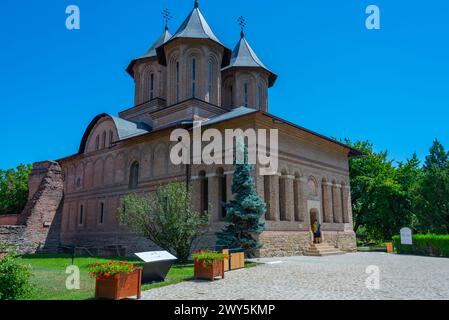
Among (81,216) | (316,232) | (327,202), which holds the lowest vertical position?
(316,232)

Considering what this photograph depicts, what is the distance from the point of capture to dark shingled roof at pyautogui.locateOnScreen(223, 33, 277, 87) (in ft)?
88.5

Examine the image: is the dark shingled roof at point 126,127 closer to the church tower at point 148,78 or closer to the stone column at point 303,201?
the church tower at point 148,78

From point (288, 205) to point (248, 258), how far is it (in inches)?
183

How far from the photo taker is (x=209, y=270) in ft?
34.3

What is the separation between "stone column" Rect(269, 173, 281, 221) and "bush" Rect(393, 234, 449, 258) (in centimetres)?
825

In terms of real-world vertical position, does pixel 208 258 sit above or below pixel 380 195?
below

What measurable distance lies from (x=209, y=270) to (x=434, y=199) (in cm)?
1826

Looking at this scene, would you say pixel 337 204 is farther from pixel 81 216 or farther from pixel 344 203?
pixel 81 216

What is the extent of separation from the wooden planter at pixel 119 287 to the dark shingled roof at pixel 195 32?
1941 centimetres

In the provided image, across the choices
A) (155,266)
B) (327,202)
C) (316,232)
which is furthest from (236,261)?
(327,202)

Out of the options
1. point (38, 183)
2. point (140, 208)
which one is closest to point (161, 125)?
point (140, 208)

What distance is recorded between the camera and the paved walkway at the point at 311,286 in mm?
7969

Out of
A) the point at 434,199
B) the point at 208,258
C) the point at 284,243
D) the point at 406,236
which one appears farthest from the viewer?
the point at 434,199
